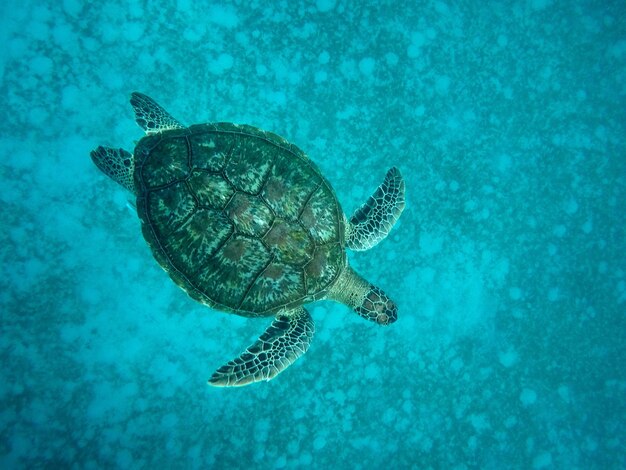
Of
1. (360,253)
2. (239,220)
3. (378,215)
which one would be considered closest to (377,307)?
(360,253)

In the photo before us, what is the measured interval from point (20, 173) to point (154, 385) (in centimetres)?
207

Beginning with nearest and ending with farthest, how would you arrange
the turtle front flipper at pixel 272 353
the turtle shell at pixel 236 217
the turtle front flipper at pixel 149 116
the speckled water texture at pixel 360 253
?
the turtle shell at pixel 236 217 < the turtle front flipper at pixel 272 353 < the turtle front flipper at pixel 149 116 < the speckled water texture at pixel 360 253

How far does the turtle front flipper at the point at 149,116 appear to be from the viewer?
8.73 ft

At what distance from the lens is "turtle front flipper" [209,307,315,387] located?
8.33 ft

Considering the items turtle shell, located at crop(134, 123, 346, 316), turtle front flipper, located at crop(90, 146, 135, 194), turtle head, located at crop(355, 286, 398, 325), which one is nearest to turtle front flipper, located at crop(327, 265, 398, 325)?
turtle head, located at crop(355, 286, 398, 325)

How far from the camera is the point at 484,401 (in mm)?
3553

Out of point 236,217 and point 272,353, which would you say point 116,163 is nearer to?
point 236,217

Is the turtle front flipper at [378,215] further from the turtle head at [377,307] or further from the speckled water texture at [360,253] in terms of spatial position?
the turtle head at [377,307]

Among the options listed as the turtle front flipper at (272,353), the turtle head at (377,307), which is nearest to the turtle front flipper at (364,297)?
the turtle head at (377,307)

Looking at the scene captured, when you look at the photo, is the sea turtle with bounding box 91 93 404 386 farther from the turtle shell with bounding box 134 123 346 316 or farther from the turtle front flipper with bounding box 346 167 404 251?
the turtle front flipper with bounding box 346 167 404 251

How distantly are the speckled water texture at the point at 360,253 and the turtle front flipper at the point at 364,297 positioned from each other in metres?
0.38

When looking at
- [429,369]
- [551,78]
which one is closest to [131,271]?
[429,369]

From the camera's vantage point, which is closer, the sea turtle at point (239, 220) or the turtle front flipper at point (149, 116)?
the sea turtle at point (239, 220)

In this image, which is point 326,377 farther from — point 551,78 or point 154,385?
point 551,78
